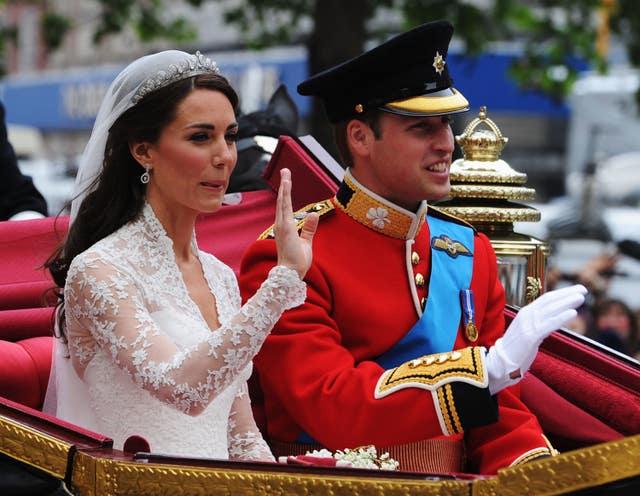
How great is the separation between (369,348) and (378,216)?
0.31 metres

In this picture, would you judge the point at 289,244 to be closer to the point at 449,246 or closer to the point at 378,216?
the point at 378,216

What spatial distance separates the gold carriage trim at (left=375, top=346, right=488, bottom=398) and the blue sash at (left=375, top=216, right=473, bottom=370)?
236mm

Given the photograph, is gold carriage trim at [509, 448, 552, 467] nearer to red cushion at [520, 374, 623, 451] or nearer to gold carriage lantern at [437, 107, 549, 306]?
red cushion at [520, 374, 623, 451]

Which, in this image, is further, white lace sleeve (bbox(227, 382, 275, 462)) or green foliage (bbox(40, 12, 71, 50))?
green foliage (bbox(40, 12, 71, 50))

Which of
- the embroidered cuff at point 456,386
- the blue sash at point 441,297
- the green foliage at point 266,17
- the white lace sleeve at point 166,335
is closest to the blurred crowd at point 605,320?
the blue sash at point 441,297

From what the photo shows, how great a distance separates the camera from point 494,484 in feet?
6.86

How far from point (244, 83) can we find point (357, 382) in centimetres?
1628

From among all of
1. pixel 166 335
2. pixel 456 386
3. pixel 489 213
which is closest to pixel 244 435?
pixel 166 335

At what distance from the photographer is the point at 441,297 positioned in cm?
291

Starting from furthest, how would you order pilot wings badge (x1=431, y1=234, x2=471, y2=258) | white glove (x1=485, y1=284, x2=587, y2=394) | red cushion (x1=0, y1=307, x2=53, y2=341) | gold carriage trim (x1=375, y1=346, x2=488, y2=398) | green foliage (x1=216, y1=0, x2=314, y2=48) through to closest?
green foliage (x1=216, y1=0, x2=314, y2=48), red cushion (x1=0, y1=307, x2=53, y2=341), pilot wings badge (x1=431, y1=234, x2=471, y2=258), gold carriage trim (x1=375, y1=346, x2=488, y2=398), white glove (x1=485, y1=284, x2=587, y2=394)

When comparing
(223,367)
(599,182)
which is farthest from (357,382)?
(599,182)

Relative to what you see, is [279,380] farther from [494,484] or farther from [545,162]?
[545,162]

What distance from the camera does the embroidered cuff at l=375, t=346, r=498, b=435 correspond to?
2438 mm

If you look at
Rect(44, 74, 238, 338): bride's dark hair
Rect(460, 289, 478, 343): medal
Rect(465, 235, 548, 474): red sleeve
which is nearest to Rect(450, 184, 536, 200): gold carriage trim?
Rect(465, 235, 548, 474): red sleeve
